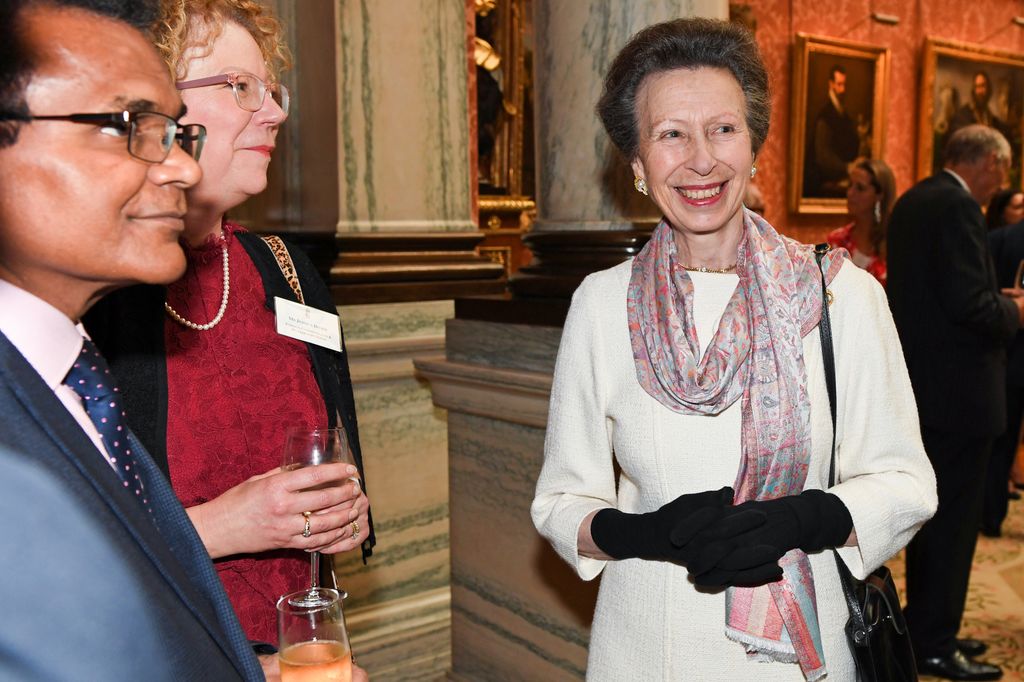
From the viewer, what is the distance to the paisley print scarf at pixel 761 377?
1663mm

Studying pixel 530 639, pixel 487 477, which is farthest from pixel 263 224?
pixel 530 639

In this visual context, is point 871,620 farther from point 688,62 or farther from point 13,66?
point 13,66

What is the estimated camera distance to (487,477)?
3232mm

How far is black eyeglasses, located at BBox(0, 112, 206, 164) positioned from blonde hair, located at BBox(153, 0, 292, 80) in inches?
24.7

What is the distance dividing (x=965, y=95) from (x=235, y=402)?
10.8 meters

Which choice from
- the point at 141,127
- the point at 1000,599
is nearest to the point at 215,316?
the point at 141,127

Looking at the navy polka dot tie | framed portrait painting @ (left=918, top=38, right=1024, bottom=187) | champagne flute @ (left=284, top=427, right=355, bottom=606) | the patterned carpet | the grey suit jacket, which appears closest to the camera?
the grey suit jacket

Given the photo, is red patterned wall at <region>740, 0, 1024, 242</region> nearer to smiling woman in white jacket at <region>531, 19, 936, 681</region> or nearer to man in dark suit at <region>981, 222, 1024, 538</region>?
man in dark suit at <region>981, 222, 1024, 538</region>

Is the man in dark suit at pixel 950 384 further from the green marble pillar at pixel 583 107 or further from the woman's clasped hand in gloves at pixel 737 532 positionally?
the woman's clasped hand in gloves at pixel 737 532

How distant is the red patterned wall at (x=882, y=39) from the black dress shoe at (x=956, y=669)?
18.2ft

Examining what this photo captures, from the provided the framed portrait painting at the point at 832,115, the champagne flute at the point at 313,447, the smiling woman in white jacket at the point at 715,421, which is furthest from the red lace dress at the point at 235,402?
the framed portrait painting at the point at 832,115

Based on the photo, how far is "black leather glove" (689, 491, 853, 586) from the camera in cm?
153

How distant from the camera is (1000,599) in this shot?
4770 millimetres

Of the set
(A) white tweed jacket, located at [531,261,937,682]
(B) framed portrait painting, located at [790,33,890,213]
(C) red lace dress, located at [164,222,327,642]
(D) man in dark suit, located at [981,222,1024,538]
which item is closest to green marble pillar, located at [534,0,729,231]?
(A) white tweed jacket, located at [531,261,937,682]
